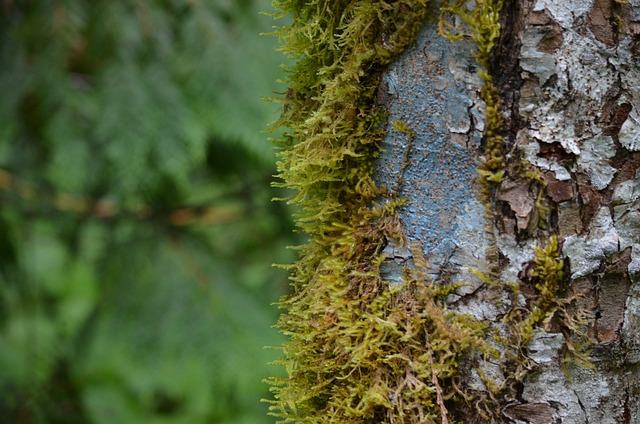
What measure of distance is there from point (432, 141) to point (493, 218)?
133 millimetres

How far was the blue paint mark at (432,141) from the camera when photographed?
0.83 meters

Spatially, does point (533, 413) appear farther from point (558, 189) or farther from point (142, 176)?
point (142, 176)

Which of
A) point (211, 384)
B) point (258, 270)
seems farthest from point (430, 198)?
point (258, 270)

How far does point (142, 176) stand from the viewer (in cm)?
219

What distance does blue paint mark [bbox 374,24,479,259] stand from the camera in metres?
0.83

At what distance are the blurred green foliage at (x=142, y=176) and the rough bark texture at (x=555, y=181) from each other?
1.24 metres

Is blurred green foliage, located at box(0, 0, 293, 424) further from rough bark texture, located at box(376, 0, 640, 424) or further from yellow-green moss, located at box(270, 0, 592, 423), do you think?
rough bark texture, located at box(376, 0, 640, 424)

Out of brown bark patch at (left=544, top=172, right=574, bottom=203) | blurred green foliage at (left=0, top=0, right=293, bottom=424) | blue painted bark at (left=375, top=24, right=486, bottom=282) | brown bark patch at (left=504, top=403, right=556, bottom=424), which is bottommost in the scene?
brown bark patch at (left=504, top=403, right=556, bottom=424)

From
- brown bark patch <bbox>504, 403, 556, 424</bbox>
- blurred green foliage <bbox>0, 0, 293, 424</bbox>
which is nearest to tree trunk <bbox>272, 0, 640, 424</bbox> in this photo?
brown bark patch <bbox>504, 403, 556, 424</bbox>

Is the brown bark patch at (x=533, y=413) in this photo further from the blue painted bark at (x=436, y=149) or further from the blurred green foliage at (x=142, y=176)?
the blurred green foliage at (x=142, y=176)

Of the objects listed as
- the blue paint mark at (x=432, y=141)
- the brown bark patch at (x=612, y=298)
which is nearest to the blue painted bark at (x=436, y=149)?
the blue paint mark at (x=432, y=141)

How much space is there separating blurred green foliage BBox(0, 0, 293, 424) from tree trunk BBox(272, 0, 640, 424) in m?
1.19

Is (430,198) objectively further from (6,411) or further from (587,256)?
(6,411)

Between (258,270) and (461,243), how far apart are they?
10.9 feet
